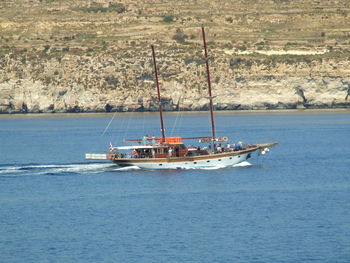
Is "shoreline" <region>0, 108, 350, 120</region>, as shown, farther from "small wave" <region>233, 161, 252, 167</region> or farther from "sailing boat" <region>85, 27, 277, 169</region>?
"sailing boat" <region>85, 27, 277, 169</region>

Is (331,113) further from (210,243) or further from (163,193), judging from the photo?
(210,243)

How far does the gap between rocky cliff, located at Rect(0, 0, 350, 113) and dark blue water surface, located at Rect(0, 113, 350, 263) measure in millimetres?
59225

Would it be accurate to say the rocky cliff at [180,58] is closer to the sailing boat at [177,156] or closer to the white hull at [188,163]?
the sailing boat at [177,156]

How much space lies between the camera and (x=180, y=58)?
560 ft

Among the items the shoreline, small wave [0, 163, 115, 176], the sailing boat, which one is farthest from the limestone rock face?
small wave [0, 163, 115, 176]

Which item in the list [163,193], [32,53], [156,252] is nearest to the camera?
[156,252]

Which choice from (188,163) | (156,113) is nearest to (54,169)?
(188,163)

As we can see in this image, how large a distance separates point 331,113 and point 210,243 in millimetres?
110724

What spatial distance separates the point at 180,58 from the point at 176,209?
114m

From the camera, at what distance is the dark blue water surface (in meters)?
47.1

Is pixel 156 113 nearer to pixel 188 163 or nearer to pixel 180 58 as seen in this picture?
pixel 180 58

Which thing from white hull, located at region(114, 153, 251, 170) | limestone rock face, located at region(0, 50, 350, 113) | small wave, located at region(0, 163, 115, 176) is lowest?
white hull, located at region(114, 153, 251, 170)

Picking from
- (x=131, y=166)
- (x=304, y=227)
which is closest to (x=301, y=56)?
(x=131, y=166)

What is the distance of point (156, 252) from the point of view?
46750mm
